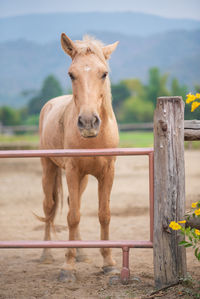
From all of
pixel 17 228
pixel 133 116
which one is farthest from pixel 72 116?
pixel 133 116

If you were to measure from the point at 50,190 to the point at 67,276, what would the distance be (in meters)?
1.41

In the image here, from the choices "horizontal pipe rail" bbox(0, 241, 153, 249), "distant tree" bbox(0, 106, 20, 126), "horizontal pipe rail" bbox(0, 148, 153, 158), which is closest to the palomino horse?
"horizontal pipe rail" bbox(0, 148, 153, 158)

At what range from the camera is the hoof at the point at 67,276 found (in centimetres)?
354

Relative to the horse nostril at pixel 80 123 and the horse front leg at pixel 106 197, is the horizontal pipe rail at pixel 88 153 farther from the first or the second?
the horse front leg at pixel 106 197

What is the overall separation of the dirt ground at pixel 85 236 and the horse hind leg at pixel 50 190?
44 cm

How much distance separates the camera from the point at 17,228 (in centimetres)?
575

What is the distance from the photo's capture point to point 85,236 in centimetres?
533

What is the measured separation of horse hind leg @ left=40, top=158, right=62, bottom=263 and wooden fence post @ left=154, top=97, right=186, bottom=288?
213cm

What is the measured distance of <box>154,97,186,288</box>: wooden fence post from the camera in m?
2.78

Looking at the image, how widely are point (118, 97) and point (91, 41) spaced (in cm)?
7816

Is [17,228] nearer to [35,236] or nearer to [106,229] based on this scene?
Answer: [35,236]

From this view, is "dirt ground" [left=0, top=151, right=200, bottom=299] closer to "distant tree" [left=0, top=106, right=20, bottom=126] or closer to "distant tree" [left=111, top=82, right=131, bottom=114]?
"distant tree" [left=0, top=106, right=20, bottom=126]

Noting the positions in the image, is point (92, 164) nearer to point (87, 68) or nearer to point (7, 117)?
point (87, 68)

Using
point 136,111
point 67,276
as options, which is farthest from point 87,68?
point 136,111
